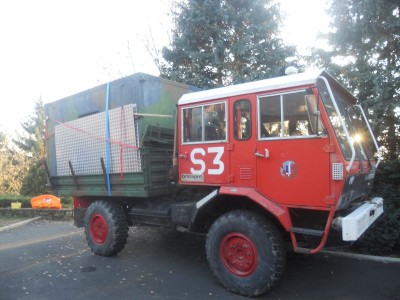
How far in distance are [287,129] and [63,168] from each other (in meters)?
4.71

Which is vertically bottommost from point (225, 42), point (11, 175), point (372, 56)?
point (11, 175)

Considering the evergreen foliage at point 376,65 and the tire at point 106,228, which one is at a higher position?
the evergreen foliage at point 376,65

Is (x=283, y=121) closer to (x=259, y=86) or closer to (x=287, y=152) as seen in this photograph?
(x=287, y=152)

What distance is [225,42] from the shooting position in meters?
11.9

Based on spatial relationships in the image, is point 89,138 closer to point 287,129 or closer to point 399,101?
point 287,129

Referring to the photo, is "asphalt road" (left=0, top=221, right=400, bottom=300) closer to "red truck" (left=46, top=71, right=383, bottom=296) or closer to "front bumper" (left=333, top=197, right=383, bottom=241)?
"red truck" (left=46, top=71, right=383, bottom=296)

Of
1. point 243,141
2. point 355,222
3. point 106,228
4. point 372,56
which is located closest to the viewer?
point 355,222

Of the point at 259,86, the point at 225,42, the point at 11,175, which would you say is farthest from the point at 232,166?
the point at 11,175

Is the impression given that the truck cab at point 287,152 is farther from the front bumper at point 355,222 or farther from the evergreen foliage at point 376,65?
the evergreen foliage at point 376,65

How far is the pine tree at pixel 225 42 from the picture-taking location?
37.4ft

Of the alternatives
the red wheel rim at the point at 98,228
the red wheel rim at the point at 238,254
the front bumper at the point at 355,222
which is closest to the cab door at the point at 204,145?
the red wheel rim at the point at 238,254

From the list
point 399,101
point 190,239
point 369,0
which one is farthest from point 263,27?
point 190,239

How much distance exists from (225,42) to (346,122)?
790 cm

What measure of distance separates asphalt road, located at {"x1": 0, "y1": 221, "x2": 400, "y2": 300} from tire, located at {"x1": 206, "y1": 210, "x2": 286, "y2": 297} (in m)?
0.21
